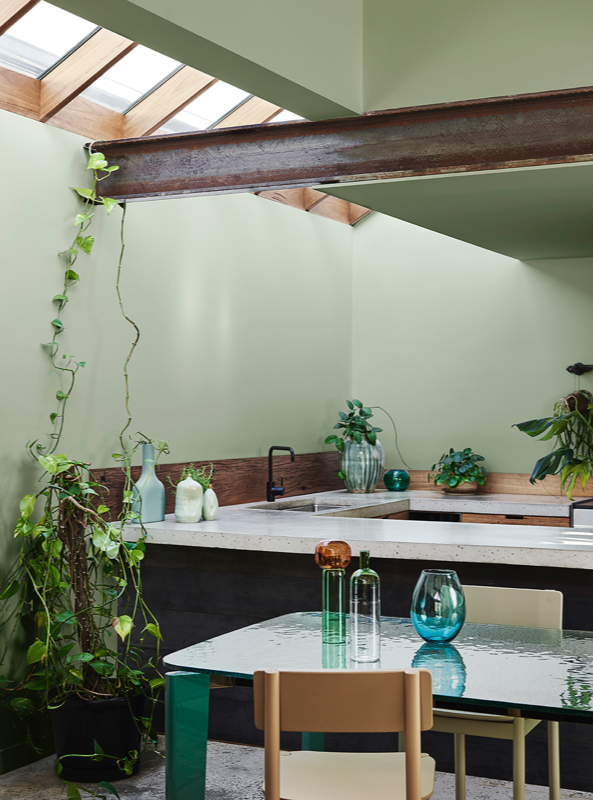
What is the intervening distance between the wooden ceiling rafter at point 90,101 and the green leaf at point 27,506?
5.24 feet

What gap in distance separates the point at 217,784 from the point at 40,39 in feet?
10.1

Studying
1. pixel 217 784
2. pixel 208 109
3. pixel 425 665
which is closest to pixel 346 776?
pixel 425 665

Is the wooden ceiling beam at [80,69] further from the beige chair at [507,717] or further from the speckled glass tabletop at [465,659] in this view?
the beige chair at [507,717]

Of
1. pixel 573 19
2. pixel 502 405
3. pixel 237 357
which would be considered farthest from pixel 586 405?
pixel 573 19

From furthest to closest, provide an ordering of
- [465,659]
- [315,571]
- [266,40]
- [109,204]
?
[109,204] < [315,571] < [266,40] < [465,659]

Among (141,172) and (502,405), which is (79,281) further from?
(502,405)

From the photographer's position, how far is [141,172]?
153 inches

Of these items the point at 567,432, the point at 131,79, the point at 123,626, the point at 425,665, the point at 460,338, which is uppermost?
the point at 131,79

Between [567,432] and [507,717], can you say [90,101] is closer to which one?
[507,717]

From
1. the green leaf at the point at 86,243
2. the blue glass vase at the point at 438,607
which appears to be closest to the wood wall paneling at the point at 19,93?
the green leaf at the point at 86,243

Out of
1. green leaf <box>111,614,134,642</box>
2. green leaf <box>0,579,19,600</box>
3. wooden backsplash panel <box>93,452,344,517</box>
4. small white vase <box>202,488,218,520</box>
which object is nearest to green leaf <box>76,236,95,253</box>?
wooden backsplash panel <box>93,452,344,517</box>

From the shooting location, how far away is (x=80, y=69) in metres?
3.79

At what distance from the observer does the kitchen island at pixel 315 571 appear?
333cm

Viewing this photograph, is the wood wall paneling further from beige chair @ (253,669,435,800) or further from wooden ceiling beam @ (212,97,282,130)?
beige chair @ (253,669,435,800)
